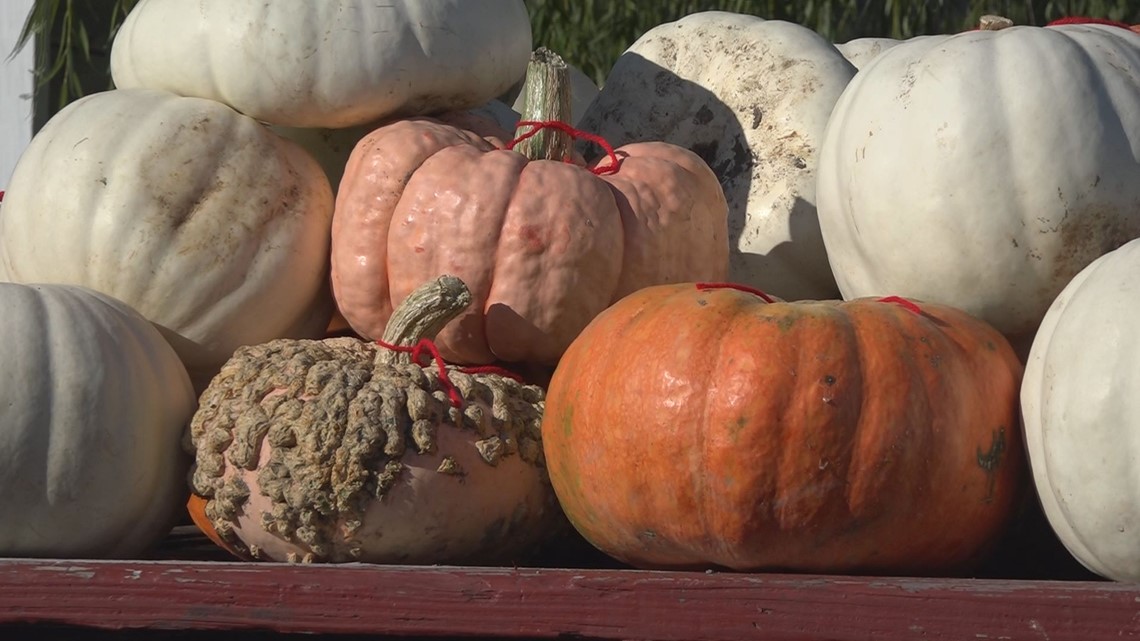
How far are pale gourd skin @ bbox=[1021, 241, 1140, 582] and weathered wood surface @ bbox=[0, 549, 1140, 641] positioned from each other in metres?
0.12

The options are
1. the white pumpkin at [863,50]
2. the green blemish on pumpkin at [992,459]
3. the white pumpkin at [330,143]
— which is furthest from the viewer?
the white pumpkin at [863,50]

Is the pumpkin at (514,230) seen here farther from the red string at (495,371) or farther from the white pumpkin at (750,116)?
the white pumpkin at (750,116)

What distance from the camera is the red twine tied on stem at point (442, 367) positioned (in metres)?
1.79

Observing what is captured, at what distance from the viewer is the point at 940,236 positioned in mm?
1864

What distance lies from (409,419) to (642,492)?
0.33m

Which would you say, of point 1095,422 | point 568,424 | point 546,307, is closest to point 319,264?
point 546,307

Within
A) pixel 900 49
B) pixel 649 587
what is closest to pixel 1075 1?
pixel 900 49

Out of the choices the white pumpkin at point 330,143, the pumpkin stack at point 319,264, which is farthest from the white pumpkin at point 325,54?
the white pumpkin at point 330,143

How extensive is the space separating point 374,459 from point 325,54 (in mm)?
781

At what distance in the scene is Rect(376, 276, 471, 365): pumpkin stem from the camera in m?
1.86

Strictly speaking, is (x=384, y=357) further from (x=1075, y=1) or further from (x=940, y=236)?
(x=1075, y=1)

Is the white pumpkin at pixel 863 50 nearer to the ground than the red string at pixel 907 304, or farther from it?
farther from it

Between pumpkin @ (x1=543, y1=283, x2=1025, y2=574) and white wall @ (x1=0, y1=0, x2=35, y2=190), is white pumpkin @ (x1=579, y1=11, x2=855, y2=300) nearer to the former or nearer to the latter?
pumpkin @ (x1=543, y1=283, x2=1025, y2=574)

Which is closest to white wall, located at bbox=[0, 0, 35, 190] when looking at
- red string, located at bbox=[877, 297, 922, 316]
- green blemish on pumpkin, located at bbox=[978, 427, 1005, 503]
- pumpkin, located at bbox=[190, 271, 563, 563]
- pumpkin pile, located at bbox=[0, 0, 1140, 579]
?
pumpkin pile, located at bbox=[0, 0, 1140, 579]
